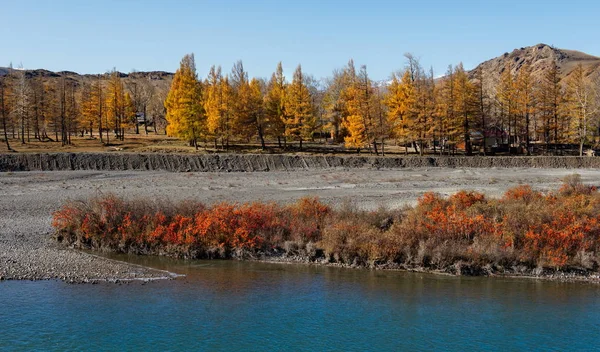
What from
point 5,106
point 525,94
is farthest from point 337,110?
point 5,106

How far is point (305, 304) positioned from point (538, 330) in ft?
24.9

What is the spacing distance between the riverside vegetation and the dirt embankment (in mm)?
29269

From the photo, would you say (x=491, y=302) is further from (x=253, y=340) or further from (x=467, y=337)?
(x=253, y=340)

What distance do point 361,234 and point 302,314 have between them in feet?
24.8

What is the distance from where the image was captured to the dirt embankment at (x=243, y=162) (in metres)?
56.1

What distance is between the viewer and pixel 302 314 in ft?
60.1

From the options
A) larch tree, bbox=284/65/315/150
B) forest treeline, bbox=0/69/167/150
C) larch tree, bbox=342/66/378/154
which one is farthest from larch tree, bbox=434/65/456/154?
forest treeline, bbox=0/69/167/150

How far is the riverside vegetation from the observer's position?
23938mm

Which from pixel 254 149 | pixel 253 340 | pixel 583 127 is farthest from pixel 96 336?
pixel 583 127

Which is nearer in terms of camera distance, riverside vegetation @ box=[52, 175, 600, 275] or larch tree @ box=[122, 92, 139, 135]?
A: riverside vegetation @ box=[52, 175, 600, 275]

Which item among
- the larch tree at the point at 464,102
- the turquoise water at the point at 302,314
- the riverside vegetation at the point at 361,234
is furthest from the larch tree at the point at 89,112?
the turquoise water at the point at 302,314

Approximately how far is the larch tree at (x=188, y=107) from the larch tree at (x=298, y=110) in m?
11.1

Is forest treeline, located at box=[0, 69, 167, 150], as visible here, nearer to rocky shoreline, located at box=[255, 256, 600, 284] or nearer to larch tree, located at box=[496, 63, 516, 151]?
larch tree, located at box=[496, 63, 516, 151]

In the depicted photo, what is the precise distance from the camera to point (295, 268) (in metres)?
24.0
